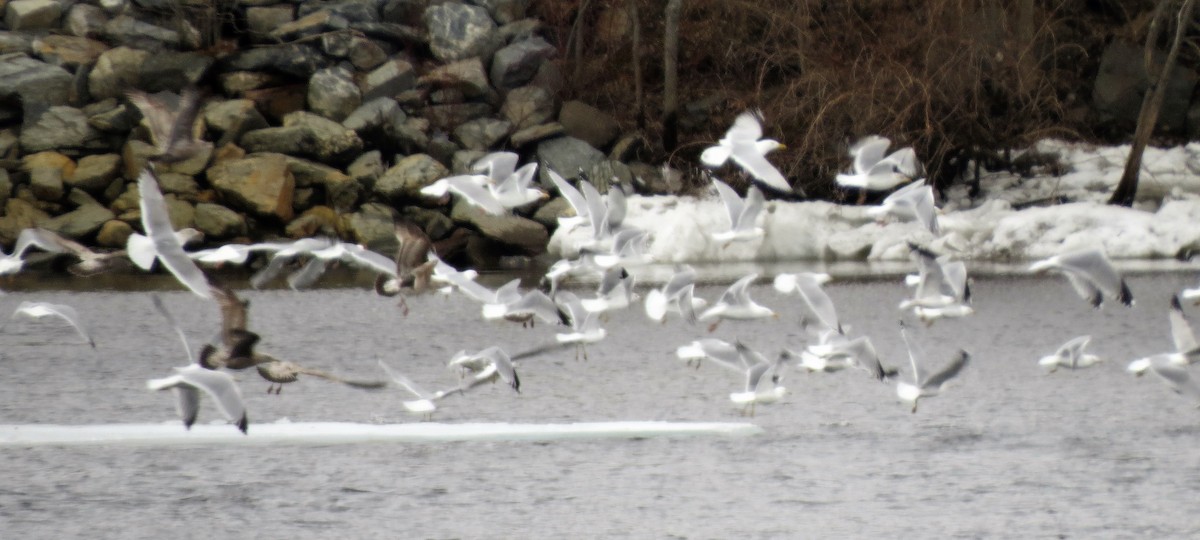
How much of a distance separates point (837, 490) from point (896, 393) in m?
2.18

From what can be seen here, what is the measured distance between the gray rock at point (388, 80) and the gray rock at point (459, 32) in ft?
2.03

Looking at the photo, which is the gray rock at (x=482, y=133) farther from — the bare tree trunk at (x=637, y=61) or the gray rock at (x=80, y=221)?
the gray rock at (x=80, y=221)

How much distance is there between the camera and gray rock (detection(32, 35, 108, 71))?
65.0ft

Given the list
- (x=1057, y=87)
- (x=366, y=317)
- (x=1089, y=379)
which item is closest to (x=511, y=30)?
(x=1057, y=87)

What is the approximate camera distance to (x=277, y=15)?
20.8 m

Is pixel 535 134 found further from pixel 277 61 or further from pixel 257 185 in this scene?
pixel 257 185

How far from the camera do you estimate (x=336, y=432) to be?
6.93 meters

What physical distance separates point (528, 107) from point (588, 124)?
0.74 metres

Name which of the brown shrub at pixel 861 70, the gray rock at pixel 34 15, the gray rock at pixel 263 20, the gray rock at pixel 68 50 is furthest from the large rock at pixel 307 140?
the gray rock at pixel 34 15

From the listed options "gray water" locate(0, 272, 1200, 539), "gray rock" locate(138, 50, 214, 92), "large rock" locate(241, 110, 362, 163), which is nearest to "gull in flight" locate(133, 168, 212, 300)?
"gray water" locate(0, 272, 1200, 539)

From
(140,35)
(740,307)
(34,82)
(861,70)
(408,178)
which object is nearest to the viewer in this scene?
(740,307)

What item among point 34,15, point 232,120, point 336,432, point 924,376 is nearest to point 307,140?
point 232,120

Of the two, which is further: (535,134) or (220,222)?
(535,134)

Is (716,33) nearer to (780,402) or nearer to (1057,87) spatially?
(1057,87)
